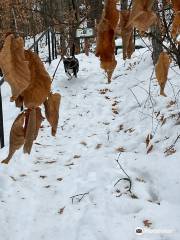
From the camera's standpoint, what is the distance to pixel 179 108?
250 inches

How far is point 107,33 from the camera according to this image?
84 centimetres

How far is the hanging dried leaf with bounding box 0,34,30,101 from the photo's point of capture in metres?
0.73

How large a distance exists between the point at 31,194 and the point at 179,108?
9.33 feet

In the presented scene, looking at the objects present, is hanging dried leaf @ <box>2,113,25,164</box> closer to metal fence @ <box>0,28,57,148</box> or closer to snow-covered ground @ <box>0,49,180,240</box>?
metal fence @ <box>0,28,57,148</box>

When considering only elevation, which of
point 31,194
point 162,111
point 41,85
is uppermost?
point 41,85

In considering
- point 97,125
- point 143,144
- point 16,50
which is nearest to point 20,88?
point 16,50

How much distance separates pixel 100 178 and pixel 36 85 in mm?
3935

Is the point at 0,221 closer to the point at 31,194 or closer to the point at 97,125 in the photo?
the point at 31,194

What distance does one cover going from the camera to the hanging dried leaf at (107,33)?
82cm

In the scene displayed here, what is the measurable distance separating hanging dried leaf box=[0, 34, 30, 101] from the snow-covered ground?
2839 millimetres

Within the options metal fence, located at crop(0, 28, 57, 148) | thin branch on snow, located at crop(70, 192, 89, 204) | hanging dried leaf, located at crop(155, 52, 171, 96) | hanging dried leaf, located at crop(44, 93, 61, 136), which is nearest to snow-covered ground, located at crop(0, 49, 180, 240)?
thin branch on snow, located at crop(70, 192, 89, 204)

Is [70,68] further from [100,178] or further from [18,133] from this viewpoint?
[18,133]

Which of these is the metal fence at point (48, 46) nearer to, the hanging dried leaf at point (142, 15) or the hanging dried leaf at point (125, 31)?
the hanging dried leaf at point (125, 31)

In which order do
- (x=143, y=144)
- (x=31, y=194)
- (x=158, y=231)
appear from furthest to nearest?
1. (x=143, y=144)
2. (x=31, y=194)
3. (x=158, y=231)
